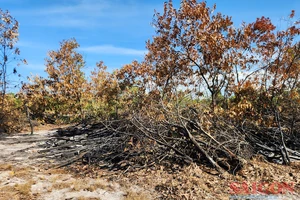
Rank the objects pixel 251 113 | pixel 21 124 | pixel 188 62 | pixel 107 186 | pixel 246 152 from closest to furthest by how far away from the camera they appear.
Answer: pixel 107 186, pixel 246 152, pixel 251 113, pixel 188 62, pixel 21 124

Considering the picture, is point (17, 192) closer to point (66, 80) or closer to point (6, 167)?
point (6, 167)

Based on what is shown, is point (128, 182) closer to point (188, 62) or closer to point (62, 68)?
point (188, 62)

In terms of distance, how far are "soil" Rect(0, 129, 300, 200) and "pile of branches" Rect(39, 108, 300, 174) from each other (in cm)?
26

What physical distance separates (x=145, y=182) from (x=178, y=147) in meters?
1.42

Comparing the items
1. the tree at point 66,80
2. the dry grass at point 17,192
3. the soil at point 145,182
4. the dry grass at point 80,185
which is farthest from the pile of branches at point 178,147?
the tree at point 66,80

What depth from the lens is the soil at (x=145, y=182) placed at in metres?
4.38

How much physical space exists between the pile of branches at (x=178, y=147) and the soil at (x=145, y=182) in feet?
0.86

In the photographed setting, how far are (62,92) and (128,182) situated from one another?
10.3 meters

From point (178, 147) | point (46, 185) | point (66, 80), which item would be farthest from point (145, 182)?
point (66, 80)

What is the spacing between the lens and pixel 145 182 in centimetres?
498

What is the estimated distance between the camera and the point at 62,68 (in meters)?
14.2

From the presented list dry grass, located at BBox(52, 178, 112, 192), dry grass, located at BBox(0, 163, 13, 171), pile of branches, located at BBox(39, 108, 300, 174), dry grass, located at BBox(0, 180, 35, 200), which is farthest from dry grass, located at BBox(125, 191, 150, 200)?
dry grass, located at BBox(0, 163, 13, 171)

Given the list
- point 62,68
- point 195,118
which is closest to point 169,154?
point 195,118

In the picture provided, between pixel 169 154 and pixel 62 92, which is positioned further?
pixel 62 92
